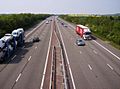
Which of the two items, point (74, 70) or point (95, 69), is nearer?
point (74, 70)

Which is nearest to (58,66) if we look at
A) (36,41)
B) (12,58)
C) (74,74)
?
(74,74)

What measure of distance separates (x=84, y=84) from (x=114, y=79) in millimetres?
4142

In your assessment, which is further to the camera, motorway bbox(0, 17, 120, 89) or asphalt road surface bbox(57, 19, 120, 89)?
motorway bbox(0, 17, 120, 89)

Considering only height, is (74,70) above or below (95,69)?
above

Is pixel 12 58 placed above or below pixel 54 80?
below

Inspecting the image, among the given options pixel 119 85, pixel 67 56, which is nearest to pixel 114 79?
pixel 119 85

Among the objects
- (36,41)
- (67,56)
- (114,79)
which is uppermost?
(114,79)

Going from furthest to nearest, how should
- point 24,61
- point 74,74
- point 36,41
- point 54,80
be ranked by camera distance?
point 36,41 → point 24,61 → point 74,74 → point 54,80

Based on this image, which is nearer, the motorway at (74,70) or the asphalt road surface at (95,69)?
the asphalt road surface at (95,69)

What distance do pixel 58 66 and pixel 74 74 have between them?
5031mm

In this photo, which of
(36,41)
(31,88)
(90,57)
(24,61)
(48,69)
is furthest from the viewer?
(36,41)

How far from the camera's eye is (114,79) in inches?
1182

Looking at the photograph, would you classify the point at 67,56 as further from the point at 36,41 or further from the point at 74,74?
the point at 36,41

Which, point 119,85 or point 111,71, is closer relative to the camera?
point 119,85
